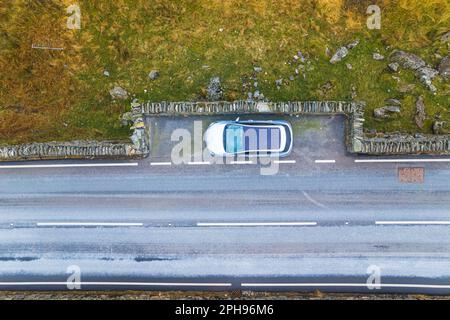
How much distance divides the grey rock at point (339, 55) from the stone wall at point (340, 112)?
7.83 ft

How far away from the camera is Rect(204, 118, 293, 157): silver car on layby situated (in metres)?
16.2

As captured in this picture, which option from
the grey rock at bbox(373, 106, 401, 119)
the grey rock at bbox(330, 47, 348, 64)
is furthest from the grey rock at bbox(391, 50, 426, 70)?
the grey rock at bbox(330, 47, 348, 64)

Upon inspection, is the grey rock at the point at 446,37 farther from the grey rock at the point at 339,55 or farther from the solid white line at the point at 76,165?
the solid white line at the point at 76,165

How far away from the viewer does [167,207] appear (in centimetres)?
1670

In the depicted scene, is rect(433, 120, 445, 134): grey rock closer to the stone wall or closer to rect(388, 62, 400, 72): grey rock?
the stone wall

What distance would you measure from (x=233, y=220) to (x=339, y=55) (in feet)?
30.9

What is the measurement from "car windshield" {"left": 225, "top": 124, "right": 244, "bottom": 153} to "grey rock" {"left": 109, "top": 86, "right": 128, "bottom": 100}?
5.45m

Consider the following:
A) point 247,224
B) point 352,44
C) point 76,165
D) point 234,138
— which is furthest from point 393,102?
point 76,165

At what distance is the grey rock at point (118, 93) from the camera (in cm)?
1748

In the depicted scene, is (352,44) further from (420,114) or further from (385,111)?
(420,114)

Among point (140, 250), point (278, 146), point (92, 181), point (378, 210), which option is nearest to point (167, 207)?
point (140, 250)
